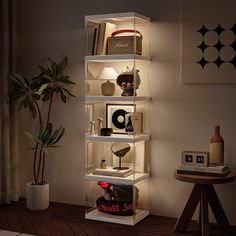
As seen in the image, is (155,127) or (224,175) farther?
(155,127)

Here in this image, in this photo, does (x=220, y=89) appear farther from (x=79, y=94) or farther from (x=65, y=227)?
(x=65, y=227)

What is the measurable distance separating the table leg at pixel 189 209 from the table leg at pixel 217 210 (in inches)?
3.8

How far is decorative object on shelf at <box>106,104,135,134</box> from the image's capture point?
411 cm

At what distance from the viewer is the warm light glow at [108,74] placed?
4.09 m

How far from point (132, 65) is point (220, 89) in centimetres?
82

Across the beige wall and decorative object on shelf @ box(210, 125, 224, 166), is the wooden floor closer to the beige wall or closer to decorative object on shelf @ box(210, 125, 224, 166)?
the beige wall

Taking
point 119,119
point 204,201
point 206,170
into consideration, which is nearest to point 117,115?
point 119,119

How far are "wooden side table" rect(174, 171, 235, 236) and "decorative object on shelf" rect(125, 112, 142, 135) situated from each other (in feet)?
1.80

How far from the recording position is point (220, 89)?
3865 millimetres

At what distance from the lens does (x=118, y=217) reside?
3957 mm

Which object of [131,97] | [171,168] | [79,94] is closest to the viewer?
[131,97]

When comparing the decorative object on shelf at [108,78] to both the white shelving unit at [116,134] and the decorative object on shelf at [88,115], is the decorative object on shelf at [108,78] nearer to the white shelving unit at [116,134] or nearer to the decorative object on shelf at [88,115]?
the white shelving unit at [116,134]

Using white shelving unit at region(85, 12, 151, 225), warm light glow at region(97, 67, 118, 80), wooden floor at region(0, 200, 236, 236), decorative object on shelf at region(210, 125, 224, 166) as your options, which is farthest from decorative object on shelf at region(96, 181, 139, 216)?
warm light glow at region(97, 67, 118, 80)

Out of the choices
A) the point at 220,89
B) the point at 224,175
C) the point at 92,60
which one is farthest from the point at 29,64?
the point at 224,175
